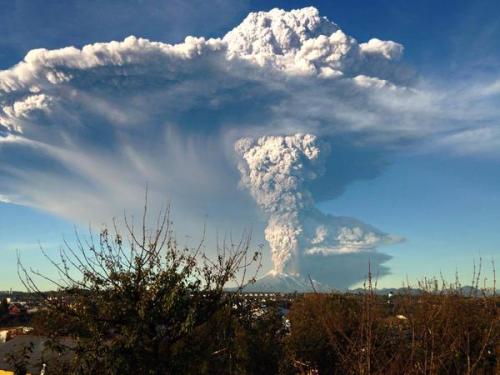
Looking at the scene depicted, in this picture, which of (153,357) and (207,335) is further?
(207,335)

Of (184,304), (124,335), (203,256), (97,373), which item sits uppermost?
(203,256)

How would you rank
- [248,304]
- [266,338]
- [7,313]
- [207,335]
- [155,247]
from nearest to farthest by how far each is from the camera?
[155,247] < [207,335] < [248,304] < [266,338] < [7,313]

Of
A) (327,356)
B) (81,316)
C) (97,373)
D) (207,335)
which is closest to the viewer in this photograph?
(97,373)

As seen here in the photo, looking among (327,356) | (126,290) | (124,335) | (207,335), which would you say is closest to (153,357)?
(124,335)

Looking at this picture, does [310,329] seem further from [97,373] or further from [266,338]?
[97,373]

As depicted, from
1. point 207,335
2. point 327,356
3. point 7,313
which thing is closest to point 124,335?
point 207,335

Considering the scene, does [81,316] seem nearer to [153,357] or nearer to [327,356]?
[153,357]

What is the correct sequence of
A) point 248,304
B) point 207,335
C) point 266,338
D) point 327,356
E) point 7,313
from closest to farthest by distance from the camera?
point 207,335
point 248,304
point 266,338
point 327,356
point 7,313

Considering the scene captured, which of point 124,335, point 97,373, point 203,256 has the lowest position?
point 97,373

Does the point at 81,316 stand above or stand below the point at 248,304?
below
